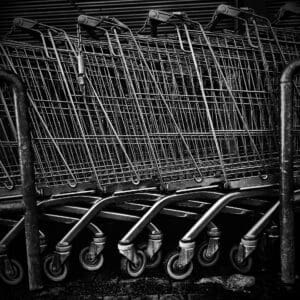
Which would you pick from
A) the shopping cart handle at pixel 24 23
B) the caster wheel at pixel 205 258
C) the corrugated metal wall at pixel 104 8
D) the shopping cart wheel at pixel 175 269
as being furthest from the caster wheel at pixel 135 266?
the corrugated metal wall at pixel 104 8

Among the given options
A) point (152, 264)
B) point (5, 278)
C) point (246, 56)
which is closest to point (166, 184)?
point (152, 264)

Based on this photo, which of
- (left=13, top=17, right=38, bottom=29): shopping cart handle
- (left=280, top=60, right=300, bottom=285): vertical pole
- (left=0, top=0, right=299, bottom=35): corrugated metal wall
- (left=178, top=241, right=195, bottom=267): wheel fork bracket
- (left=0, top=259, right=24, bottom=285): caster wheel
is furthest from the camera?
(left=0, top=0, right=299, bottom=35): corrugated metal wall

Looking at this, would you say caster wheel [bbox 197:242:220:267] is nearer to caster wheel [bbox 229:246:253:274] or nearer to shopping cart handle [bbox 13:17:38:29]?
caster wheel [bbox 229:246:253:274]

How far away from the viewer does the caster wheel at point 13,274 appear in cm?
255

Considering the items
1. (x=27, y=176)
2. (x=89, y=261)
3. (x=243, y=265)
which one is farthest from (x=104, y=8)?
(x=243, y=265)

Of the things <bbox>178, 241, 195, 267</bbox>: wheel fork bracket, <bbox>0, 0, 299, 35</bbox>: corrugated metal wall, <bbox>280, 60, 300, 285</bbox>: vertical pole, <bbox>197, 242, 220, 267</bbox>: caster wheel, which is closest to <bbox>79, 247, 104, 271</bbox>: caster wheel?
<bbox>178, 241, 195, 267</bbox>: wheel fork bracket

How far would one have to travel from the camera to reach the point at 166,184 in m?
2.69

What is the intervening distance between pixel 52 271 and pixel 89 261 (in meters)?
0.30

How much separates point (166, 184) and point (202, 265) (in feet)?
2.42

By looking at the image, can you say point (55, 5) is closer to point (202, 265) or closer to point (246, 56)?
point (246, 56)

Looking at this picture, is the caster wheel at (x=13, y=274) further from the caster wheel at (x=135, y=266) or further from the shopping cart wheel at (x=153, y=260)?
the shopping cart wheel at (x=153, y=260)

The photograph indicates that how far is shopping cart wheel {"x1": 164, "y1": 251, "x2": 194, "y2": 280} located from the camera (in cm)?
253

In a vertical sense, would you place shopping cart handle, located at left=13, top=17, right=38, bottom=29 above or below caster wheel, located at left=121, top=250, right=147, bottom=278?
above

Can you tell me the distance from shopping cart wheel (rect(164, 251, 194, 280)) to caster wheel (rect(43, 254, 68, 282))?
2.72 feet
